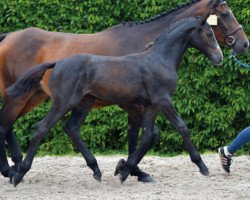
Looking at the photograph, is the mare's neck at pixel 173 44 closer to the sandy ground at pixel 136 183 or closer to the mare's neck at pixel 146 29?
the mare's neck at pixel 146 29

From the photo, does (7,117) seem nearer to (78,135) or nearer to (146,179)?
(78,135)

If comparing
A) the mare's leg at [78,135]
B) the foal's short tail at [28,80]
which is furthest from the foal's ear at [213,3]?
the foal's short tail at [28,80]

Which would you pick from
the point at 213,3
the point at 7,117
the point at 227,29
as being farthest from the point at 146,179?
the point at 213,3

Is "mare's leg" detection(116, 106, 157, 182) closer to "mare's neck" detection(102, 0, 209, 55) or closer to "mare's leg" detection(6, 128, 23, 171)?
"mare's neck" detection(102, 0, 209, 55)

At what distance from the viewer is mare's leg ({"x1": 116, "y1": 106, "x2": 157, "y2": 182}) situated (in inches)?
324

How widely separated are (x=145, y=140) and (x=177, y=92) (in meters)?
3.02

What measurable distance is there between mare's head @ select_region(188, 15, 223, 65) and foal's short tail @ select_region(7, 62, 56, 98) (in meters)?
1.49

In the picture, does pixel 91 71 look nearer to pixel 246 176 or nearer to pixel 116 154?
pixel 246 176

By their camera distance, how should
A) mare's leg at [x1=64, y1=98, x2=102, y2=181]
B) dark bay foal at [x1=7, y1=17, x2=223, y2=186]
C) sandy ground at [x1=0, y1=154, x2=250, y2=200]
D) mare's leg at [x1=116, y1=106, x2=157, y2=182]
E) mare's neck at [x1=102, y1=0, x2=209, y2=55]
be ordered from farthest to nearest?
mare's neck at [x1=102, y1=0, x2=209, y2=55] < mare's leg at [x1=64, y1=98, x2=102, y2=181] < mare's leg at [x1=116, y1=106, x2=157, y2=182] < dark bay foal at [x1=7, y1=17, x2=223, y2=186] < sandy ground at [x1=0, y1=154, x2=250, y2=200]

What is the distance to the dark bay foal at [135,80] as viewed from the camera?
8.08 m

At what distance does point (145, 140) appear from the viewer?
8.25 metres

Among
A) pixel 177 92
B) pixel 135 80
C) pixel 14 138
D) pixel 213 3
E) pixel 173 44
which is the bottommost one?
pixel 177 92

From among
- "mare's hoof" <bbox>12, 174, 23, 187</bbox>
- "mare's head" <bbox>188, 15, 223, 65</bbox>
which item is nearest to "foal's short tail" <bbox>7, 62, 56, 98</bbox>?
"mare's hoof" <bbox>12, 174, 23, 187</bbox>

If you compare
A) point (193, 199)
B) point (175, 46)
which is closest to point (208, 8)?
point (175, 46)
